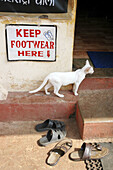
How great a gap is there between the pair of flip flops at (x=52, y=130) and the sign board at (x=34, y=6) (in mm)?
1878

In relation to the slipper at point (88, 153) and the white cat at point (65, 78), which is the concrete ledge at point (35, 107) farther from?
the slipper at point (88, 153)

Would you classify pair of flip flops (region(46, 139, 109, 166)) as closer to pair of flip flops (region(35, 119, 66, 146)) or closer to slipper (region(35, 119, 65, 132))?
pair of flip flops (region(35, 119, 66, 146))

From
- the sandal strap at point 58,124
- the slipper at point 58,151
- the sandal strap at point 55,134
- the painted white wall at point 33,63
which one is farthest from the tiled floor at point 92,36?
the slipper at point 58,151

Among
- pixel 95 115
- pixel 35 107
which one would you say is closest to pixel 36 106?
pixel 35 107

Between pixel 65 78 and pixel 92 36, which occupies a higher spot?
pixel 92 36

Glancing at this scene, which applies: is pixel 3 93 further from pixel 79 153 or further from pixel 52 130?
pixel 79 153

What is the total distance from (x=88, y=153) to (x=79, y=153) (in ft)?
0.53

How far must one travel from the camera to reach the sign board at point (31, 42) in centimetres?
360

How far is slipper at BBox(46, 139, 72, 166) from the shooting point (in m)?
3.17

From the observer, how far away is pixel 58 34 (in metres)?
3.67

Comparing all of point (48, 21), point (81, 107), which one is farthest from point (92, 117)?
point (48, 21)

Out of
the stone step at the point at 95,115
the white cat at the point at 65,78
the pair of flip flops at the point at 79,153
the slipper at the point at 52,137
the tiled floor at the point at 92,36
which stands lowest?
the pair of flip flops at the point at 79,153

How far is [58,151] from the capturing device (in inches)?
131

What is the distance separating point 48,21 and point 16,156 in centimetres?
223
